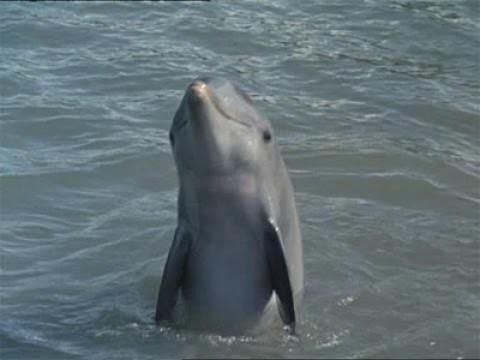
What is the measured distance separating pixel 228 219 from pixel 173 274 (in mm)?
458

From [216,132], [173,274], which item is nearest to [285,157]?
[173,274]

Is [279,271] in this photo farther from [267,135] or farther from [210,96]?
[210,96]

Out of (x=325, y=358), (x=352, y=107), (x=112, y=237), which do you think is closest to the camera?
(x=325, y=358)

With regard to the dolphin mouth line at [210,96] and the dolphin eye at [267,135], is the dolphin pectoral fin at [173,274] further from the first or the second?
the dolphin mouth line at [210,96]

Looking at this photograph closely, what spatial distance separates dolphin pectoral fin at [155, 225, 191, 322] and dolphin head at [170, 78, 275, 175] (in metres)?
0.43

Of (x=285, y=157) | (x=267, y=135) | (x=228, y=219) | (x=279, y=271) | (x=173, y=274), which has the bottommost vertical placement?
(x=285, y=157)

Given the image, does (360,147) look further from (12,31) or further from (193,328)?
(12,31)

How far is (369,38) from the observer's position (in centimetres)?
1313

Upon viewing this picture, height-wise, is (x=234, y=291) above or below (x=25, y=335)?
above

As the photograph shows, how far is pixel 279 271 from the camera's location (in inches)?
246

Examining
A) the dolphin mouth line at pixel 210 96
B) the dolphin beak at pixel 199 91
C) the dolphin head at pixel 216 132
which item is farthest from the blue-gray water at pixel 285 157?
the dolphin beak at pixel 199 91

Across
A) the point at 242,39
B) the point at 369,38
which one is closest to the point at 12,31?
the point at 242,39

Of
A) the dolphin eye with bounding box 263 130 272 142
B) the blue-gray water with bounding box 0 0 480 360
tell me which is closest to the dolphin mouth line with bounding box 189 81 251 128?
the dolphin eye with bounding box 263 130 272 142

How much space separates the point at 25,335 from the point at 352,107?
486 cm
